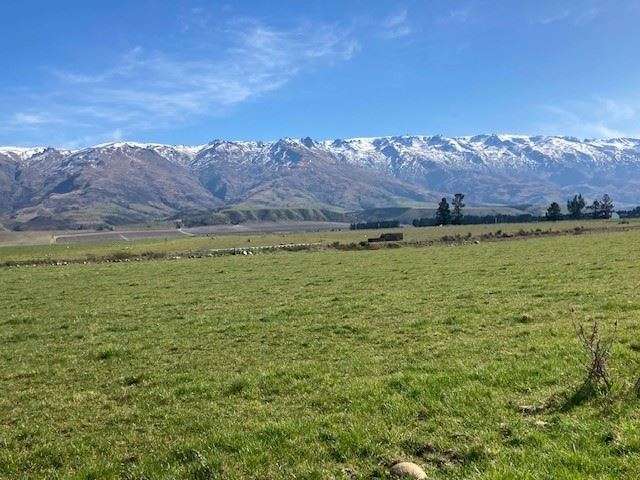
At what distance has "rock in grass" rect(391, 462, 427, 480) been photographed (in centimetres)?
921

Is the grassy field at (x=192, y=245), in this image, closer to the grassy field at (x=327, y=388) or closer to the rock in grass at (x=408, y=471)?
the grassy field at (x=327, y=388)

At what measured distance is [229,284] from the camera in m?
43.5

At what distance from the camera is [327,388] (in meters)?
14.6

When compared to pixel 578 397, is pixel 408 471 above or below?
below

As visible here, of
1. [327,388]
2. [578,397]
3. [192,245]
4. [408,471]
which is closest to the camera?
[408,471]

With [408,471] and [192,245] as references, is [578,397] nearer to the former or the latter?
[408,471]

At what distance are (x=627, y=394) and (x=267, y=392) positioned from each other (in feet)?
29.5

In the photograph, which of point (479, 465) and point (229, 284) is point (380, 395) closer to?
point (479, 465)

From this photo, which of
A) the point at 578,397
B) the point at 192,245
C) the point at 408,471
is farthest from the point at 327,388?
the point at 192,245

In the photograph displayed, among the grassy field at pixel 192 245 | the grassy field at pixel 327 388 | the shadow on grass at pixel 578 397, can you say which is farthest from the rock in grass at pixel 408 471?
the grassy field at pixel 192 245

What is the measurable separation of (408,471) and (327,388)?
5435mm

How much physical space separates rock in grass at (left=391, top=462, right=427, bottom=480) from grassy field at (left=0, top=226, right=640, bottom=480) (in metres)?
0.30

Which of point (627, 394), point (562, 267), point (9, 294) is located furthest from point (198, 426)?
point (9, 294)

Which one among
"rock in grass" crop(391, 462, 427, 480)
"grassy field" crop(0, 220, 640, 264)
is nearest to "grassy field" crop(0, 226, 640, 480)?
"rock in grass" crop(391, 462, 427, 480)
